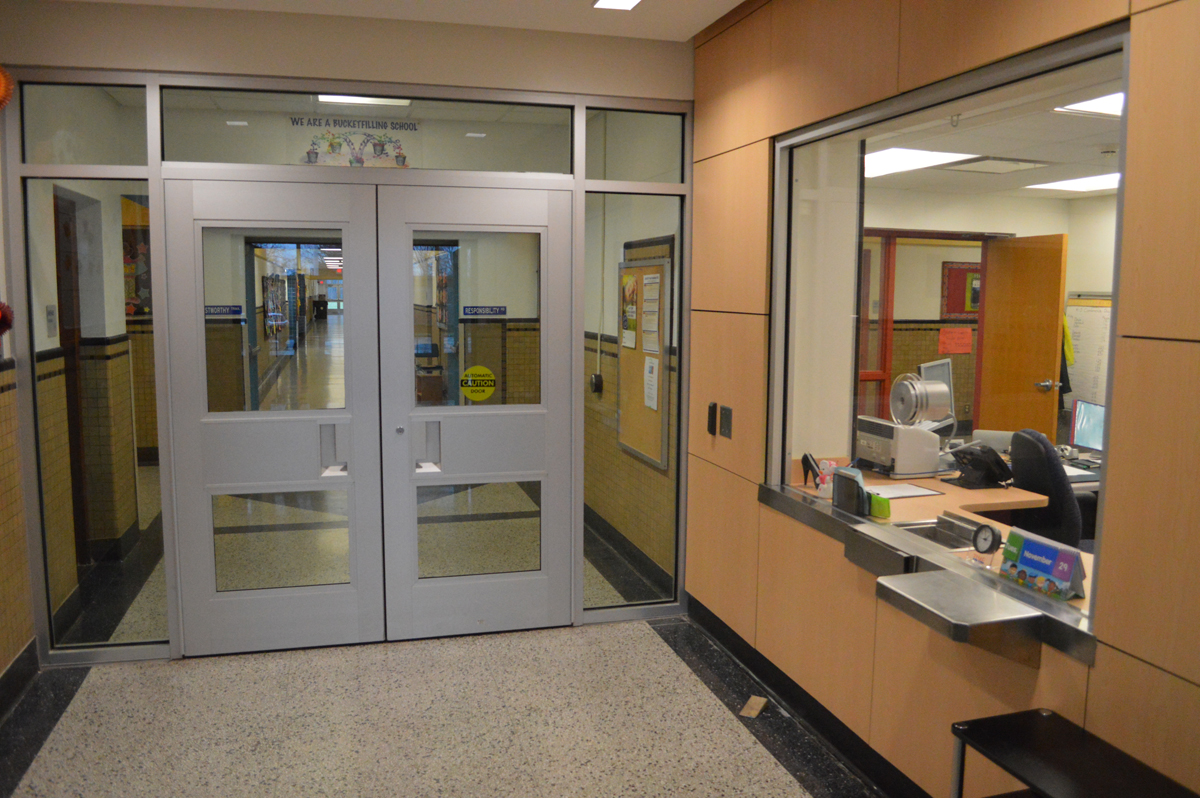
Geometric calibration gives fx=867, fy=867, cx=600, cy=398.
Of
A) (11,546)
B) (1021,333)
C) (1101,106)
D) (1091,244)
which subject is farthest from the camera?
(1021,333)

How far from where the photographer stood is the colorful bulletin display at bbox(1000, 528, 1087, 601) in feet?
7.39

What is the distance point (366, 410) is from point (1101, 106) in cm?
301

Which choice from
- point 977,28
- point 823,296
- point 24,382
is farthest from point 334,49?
point 977,28

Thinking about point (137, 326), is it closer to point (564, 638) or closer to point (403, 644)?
point (403, 644)

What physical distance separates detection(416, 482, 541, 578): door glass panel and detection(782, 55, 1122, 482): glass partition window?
51.6 inches

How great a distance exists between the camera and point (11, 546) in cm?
353

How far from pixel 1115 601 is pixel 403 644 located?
3020 mm

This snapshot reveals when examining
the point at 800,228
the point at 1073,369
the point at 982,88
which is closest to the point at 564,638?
the point at 800,228

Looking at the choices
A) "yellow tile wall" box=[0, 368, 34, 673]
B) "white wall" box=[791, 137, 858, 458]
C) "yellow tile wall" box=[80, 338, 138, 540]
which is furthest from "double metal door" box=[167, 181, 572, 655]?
"white wall" box=[791, 137, 858, 458]

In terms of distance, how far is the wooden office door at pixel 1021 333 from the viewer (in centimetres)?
418

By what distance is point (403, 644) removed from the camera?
4.05 metres

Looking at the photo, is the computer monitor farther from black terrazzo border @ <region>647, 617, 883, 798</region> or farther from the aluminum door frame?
the aluminum door frame

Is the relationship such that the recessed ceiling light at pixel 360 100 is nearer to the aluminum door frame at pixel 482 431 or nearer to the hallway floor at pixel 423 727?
the aluminum door frame at pixel 482 431

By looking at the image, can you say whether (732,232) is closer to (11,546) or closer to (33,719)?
(11,546)
